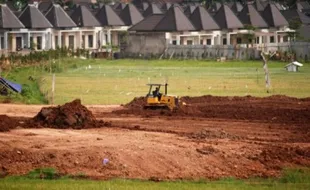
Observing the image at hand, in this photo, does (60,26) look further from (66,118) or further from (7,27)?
(66,118)

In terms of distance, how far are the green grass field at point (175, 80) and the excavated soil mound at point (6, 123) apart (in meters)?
10.1

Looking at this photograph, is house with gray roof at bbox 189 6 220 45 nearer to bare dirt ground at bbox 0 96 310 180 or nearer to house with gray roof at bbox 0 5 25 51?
house with gray roof at bbox 0 5 25 51

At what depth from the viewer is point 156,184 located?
19.8 m

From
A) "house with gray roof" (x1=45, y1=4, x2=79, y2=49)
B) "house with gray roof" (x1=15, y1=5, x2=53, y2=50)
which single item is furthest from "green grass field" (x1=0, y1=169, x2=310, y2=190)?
"house with gray roof" (x1=45, y1=4, x2=79, y2=49)

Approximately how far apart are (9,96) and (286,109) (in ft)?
36.5

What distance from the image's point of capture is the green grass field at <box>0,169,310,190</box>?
19219 mm

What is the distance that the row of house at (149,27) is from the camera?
79.9 metres

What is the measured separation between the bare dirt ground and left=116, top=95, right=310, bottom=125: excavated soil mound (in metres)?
0.04

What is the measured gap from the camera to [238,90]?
43156 mm

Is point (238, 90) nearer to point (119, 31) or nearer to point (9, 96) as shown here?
point (9, 96)

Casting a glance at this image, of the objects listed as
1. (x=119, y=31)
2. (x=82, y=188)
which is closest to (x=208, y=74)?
(x=82, y=188)

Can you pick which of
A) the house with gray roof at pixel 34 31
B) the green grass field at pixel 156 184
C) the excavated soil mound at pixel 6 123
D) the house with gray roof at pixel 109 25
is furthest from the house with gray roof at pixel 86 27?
the green grass field at pixel 156 184

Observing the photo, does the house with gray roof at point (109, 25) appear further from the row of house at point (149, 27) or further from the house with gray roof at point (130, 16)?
the house with gray roof at point (130, 16)

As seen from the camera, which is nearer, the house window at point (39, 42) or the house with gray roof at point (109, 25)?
the house window at point (39, 42)
